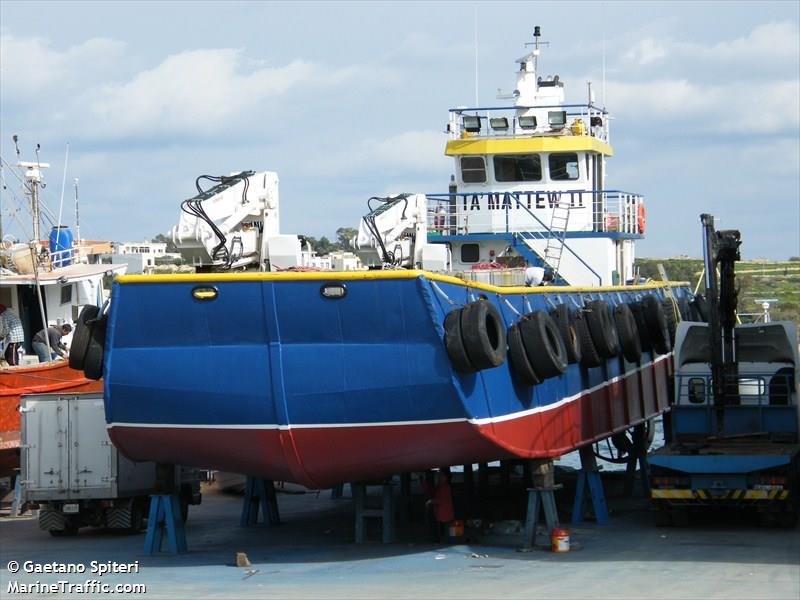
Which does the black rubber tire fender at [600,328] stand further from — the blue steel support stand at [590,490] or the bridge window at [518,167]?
the bridge window at [518,167]

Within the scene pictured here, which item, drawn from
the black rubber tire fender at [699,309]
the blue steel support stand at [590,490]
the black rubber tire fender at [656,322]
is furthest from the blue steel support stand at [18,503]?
the black rubber tire fender at [699,309]

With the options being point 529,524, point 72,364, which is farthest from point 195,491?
point 529,524

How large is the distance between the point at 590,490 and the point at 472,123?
852cm

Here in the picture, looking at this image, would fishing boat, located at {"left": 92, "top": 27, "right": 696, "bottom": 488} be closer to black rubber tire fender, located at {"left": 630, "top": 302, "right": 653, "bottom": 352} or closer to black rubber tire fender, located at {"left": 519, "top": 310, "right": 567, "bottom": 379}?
black rubber tire fender, located at {"left": 519, "top": 310, "right": 567, "bottom": 379}

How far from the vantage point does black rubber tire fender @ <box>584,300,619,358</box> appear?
18.5 metres

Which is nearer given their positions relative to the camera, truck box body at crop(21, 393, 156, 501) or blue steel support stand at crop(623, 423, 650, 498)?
truck box body at crop(21, 393, 156, 501)

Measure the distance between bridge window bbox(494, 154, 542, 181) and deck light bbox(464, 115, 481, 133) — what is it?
685 mm

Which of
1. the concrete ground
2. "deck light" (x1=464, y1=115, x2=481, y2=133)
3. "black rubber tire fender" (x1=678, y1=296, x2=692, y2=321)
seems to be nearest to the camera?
the concrete ground

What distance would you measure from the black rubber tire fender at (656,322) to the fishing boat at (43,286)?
846 cm

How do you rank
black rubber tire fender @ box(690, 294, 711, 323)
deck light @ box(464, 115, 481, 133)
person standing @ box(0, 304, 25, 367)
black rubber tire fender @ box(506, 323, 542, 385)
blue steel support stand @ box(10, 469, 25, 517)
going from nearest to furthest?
1. black rubber tire fender @ box(506, 323, 542, 385)
2. blue steel support stand @ box(10, 469, 25, 517)
3. person standing @ box(0, 304, 25, 367)
4. deck light @ box(464, 115, 481, 133)
5. black rubber tire fender @ box(690, 294, 711, 323)

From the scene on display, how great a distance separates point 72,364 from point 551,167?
36.5 feet

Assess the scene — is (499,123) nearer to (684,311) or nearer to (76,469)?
(684,311)

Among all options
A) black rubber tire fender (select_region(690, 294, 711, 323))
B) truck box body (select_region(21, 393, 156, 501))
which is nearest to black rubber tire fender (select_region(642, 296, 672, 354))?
black rubber tire fender (select_region(690, 294, 711, 323))

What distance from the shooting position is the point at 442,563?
582 inches
